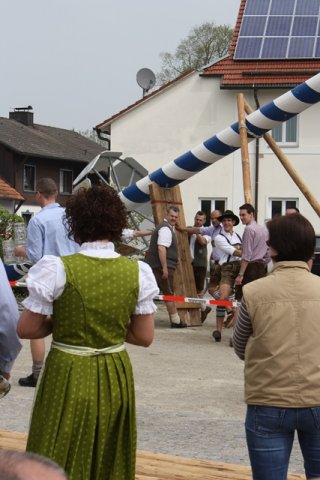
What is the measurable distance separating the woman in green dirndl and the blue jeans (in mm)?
555

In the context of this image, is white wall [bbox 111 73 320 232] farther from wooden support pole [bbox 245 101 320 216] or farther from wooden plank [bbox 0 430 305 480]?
wooden plank [bbox 0 430 305 480]

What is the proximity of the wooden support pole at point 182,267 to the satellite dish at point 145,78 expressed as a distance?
66.8 ft

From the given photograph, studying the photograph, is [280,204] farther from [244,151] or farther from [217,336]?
[217,336]

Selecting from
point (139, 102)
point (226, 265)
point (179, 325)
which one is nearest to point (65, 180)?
point (139, 102)

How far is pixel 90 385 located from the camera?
384cm

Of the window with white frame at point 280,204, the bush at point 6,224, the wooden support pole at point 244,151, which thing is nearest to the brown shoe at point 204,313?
the wooden support pole at point 244,151

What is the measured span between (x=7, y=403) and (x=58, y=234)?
1490 mm

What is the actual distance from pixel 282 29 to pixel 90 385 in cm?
2644

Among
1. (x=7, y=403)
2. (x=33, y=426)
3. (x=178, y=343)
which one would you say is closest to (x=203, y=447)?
(x=7, y=403)

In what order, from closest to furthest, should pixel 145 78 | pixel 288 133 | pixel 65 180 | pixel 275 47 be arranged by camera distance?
pixel 275 47 → pixel 288 133 → pixel 145 78 → pixel 65 180

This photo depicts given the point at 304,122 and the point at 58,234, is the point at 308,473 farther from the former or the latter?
the point at 304,122

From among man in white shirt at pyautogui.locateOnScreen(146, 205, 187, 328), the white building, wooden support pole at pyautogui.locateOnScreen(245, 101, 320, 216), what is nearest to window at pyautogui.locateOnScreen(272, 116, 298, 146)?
the white building

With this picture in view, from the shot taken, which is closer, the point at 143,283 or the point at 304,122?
the point at 143,283

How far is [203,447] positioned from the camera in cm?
635
